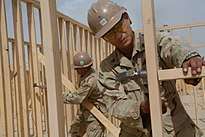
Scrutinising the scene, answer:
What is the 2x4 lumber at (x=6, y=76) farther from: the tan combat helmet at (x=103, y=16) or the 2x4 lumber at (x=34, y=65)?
the tan combat helmet at (x=103, y=16)

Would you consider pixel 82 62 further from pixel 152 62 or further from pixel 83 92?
pixel 152 62

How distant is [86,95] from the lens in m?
5.15

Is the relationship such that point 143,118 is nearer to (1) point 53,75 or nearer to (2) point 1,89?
(1) point 53,75

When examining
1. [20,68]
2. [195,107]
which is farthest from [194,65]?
[195,107]

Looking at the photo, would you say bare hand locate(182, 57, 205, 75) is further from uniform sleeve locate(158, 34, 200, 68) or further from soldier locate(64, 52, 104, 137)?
soldier locate(64, 52, 104, 137)

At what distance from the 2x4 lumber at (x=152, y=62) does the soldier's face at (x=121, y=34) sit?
612 millimetres

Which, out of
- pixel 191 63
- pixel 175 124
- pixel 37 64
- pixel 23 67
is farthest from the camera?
pixel 37 64

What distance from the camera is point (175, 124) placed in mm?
2658

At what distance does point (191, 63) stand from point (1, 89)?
2.84 meters

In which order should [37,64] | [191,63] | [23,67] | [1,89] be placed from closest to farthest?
[191,63], [1,89], [23,67], [37,64]

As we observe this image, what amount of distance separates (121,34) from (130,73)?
0.84ft

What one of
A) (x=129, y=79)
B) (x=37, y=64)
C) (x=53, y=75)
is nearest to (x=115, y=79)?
(x=129, y=79)

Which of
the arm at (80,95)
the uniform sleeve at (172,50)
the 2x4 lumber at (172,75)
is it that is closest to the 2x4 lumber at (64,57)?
the arm at (80,95)

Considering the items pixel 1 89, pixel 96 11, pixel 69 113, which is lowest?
pixel 69 113
